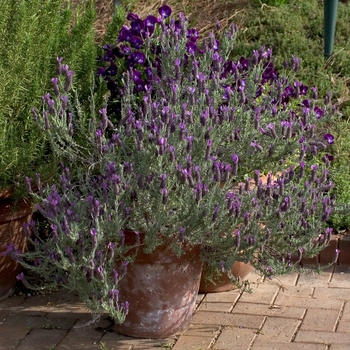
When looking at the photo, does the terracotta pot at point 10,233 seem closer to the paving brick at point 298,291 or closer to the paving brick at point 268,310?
the paving brick at point 268,310

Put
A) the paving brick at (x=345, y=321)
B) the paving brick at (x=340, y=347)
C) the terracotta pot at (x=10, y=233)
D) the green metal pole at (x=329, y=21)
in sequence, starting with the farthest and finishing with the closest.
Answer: the green metal pole at (x=329, y=21) < the terracotta pot at (x=10, y=233) < the paving brick at (x=345, y=321) < the paving brick at (x=340, y=347)

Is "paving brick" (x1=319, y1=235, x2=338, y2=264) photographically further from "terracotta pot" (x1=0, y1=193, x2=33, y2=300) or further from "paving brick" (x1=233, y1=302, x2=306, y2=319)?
"terracotta pot" (x1=0, y1=193, x2=33, y2=300)

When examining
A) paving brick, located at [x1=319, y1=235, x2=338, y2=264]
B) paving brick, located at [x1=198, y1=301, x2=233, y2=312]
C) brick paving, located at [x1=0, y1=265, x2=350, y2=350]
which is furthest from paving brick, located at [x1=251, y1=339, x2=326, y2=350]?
paving brick, located at [x1=319, y1=235, x2=338, y2=264]

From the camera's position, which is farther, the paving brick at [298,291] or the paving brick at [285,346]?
the paving brick at [298,291]

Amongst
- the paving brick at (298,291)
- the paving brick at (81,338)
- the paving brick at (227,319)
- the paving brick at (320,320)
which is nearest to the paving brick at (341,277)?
the paving brick at (298,291)

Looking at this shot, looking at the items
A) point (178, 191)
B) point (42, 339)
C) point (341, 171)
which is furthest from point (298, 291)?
point (42, 339)

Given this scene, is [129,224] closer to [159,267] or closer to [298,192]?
[159,267]

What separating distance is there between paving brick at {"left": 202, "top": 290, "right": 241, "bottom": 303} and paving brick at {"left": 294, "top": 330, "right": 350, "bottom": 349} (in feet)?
1.78

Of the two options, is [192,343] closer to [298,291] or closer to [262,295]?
[262,295]

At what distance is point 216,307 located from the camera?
443 cm

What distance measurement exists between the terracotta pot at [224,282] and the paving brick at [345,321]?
0.58m

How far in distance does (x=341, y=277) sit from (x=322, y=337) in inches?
33.3

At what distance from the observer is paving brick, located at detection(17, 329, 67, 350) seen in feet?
13.3

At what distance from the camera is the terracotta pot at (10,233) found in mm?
4457
